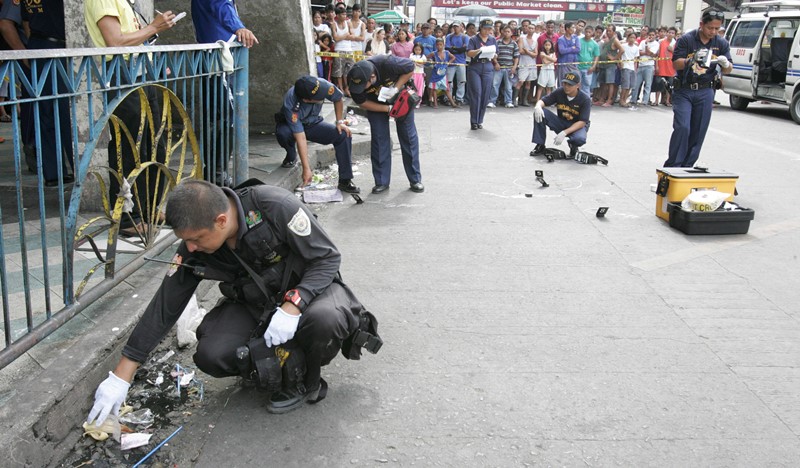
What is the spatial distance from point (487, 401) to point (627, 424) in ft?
2.02

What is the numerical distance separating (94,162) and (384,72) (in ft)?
10.6

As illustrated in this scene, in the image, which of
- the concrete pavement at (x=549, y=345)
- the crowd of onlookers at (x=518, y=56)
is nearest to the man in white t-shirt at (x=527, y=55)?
the crowd of onlookers at (x=518, y=56)

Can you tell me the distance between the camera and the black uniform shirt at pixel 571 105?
9828mm

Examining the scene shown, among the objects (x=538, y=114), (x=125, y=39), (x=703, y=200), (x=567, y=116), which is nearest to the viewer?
(x=125, y=39)

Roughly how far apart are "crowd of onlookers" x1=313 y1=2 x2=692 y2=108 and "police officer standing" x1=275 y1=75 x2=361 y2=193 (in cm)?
786

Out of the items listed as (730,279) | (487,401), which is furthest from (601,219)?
(487,401)

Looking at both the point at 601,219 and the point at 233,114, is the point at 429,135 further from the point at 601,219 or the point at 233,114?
the point at 233,114

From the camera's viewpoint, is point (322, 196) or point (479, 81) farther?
point (479, 81)

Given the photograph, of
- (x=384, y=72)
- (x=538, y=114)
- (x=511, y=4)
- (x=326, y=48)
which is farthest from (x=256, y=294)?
(x=511, y=4)

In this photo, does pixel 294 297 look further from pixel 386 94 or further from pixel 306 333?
pixel 386 94

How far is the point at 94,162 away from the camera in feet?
17.1

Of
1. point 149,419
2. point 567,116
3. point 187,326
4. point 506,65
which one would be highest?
point 506,65

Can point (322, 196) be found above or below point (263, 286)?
below

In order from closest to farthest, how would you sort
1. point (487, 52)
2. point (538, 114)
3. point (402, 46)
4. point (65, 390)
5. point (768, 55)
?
point (65, 390)
point (538, 114)
point (487, 52)
point (768, 55)
point (402, 46)
